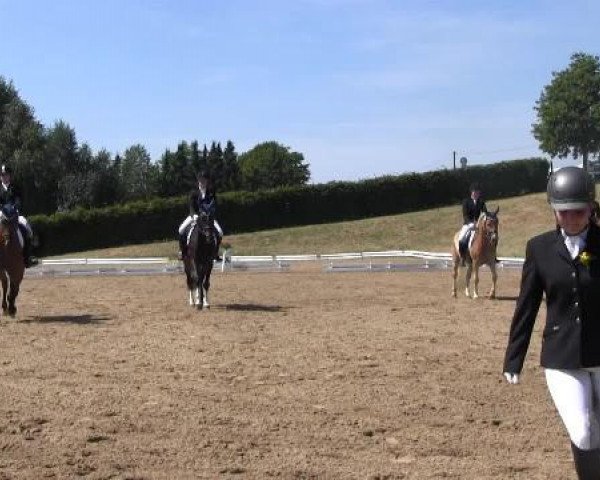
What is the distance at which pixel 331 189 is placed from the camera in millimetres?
57750

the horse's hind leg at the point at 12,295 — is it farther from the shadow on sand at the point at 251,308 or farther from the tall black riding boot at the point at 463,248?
the tall black riding boot at the point at 463,248

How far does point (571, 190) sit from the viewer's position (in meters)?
5.09

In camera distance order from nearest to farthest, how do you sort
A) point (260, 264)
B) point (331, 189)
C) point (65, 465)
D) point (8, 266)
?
point (65, 465), point (8, 266), point (260, 264), point (331, 189)

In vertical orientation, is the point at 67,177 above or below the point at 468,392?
above

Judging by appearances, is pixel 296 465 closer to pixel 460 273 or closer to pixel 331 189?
pixel 460 273

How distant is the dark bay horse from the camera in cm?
1602

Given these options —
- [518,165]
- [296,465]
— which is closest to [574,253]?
[296,465]

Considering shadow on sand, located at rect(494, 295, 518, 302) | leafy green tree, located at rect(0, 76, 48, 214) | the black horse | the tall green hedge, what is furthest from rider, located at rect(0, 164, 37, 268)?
leafy green tree, located at rect(0, 76, 48, 214)

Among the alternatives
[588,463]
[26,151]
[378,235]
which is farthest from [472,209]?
[26,151]

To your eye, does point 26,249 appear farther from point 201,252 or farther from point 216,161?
point 216,161

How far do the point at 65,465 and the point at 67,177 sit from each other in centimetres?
6553

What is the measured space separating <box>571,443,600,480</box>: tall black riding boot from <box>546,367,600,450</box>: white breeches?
0.14ft

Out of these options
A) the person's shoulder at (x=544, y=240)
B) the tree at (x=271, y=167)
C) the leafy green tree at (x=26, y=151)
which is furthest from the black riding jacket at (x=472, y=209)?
the tree at (x=271, y=167)

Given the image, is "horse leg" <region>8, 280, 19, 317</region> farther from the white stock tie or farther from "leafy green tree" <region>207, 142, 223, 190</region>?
"leafy green tree" <region>207, 142, 223, 190</region>
